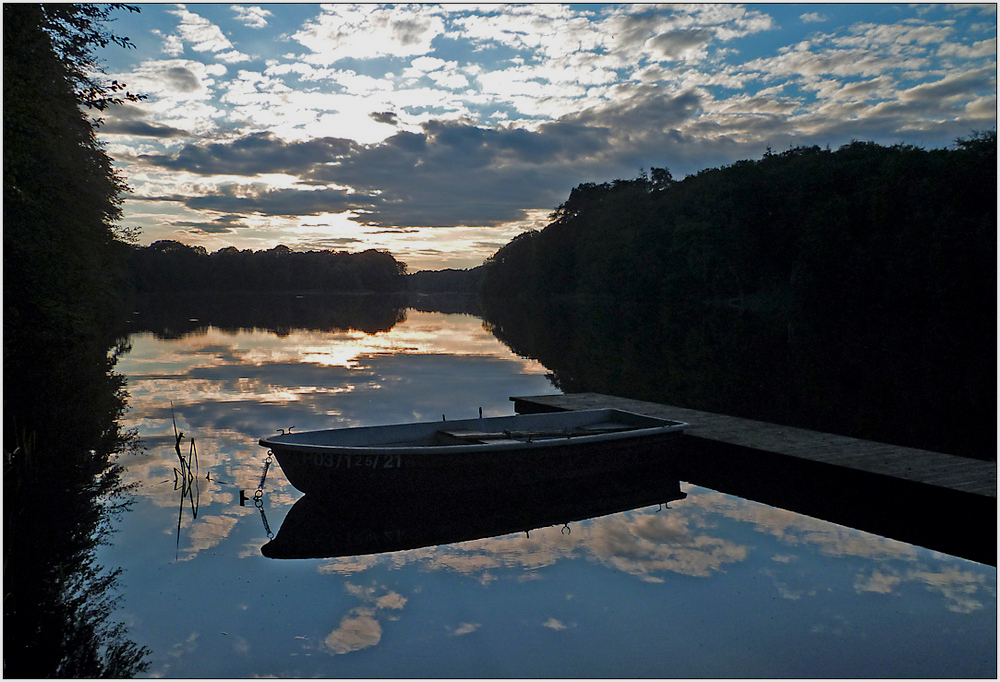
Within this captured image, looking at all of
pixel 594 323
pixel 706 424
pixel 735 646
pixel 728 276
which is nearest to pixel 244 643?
pixel 735 646

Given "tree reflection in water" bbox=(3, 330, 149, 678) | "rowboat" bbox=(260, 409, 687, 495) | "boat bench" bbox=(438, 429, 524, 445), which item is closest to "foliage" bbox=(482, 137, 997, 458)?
"rowboat" bbox=(260, 409, 687, 495)

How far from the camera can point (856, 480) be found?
36.6 feet

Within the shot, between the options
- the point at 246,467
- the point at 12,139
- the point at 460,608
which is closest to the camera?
the point at 460,608

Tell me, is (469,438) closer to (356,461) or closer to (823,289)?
(356,461)

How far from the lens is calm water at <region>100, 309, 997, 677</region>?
623 cm

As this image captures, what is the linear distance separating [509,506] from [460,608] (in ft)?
11.8

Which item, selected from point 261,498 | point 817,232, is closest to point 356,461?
point 261,498

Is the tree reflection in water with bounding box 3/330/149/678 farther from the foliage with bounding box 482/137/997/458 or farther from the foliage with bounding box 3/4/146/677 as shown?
the foliage with bounding box 482/137/997/458

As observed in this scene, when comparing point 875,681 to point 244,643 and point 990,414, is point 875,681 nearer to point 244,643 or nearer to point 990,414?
point 244,643

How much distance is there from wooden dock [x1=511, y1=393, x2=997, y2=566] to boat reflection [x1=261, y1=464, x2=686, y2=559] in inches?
56.7

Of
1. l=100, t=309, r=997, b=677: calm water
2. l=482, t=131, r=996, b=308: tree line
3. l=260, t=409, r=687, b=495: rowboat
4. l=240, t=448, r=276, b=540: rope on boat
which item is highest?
l=482, t=131, r=996, b=308: tree line

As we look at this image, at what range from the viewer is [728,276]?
7444 centimetres

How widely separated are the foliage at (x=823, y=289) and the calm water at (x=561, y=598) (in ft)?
26.1

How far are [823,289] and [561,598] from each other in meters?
55.1
